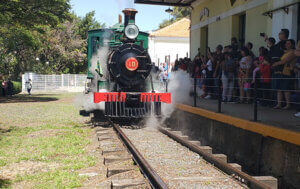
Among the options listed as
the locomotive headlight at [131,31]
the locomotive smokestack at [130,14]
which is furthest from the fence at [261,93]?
the locomotive smokestack at [130,14]

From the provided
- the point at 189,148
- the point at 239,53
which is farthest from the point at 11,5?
the point at 189,148

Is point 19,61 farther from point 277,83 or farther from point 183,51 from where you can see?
point 277,83

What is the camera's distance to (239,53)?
28.3ft

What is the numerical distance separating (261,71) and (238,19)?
14.3 feet

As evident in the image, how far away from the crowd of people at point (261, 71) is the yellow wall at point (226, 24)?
37.2 inches

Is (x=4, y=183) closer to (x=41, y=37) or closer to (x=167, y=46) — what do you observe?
(x=41, y=37)

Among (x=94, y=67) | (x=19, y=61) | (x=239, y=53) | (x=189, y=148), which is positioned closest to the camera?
(x=189, y=148)

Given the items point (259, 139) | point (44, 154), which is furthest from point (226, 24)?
point (44, 154)

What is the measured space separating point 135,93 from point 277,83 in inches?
137

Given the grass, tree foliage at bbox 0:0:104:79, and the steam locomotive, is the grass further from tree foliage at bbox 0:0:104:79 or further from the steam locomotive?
tree foliage at bbox 0:0:104:79

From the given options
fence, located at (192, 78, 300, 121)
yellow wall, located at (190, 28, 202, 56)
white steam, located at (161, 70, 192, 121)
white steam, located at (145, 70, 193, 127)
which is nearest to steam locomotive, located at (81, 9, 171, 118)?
white steam, located at (145, 70, 193, 127)

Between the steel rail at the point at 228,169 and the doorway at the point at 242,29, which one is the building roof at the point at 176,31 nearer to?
the doorway at the point at 242,29

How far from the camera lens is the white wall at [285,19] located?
760 centimetres

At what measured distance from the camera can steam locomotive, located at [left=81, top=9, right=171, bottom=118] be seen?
26.9ft
